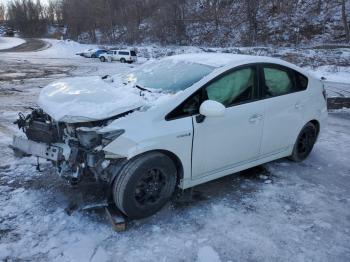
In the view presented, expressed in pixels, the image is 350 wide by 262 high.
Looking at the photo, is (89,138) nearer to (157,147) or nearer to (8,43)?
(157,147)

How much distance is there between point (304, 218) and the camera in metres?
4.22

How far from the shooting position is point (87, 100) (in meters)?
4.14

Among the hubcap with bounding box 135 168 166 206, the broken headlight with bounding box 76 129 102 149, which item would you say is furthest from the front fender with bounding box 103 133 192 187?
the hubcap with bounding box 135 168 166 206

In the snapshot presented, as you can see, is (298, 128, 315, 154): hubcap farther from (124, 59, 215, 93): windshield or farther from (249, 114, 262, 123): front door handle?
(124, 59, 215, 93): windshield

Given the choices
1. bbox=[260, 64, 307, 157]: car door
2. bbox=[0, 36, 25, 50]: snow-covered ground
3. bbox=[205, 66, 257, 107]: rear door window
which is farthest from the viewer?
bbox=[0, 36, 25, 50]: snow-covered ground

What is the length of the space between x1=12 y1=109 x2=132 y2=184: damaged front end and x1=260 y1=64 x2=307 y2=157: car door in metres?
1.96

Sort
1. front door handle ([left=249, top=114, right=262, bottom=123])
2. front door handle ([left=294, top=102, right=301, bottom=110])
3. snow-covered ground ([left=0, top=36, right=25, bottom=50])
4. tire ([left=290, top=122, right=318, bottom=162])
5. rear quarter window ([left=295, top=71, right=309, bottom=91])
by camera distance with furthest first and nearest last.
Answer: snow-covered ground ([left=0, top=36, right=25, bottom=50])
tire ([left=290, top=122, right=318, bottom=162])
rear quarter window ([left=295, top=71, right=309, bottom=91])
front door handle ([left=294, top=102, right=301, bottom=110])
front door handle ([left=249, top=114, right=262, bottom=123])

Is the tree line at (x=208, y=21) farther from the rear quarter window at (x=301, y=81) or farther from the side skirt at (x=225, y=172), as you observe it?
the side skirt at (x=225, y=172)

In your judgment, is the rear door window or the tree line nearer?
the rear door window

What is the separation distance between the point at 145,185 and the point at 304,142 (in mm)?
2924

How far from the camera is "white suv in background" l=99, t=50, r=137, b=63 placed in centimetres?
3497

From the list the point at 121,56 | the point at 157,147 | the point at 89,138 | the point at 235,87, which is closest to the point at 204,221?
the point at 157,147

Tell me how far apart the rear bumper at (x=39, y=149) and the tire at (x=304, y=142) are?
339 cm

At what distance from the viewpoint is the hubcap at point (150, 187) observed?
155 inches
